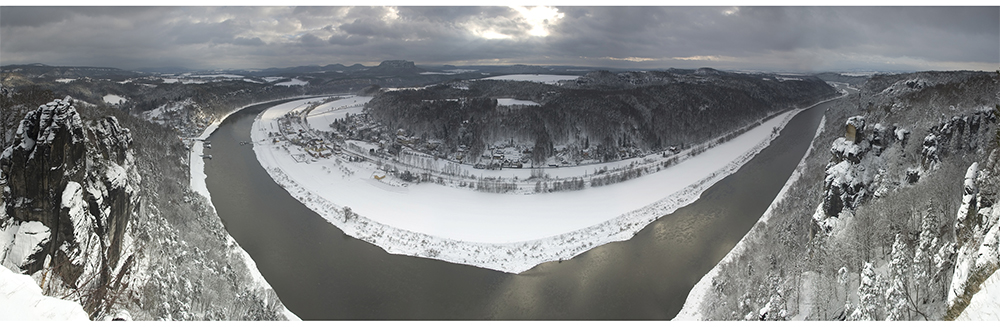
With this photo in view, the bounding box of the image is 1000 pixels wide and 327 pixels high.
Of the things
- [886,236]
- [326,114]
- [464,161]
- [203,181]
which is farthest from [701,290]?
[326,114]

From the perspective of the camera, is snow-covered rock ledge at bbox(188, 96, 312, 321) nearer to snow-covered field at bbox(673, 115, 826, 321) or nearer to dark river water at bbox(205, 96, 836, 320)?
dark river water at bbox(205, 96, 836, 320)

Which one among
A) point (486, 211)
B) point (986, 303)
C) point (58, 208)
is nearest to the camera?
point (986, 303)

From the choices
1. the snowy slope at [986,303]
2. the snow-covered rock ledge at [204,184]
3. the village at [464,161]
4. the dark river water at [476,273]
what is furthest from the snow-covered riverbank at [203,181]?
the snowy slope at [986,303]

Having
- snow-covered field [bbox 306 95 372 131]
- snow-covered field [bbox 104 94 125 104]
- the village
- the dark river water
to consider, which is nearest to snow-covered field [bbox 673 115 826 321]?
the dark river water

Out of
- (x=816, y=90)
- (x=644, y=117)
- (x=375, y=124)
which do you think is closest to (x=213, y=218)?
(x=375, y=124)

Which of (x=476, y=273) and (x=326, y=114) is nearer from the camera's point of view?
(x=476, y=273)

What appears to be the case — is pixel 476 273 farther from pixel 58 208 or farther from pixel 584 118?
pixel 584 118

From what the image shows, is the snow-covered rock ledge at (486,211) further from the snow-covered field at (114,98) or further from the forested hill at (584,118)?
Answer: the snow-covered field at (114,98)
